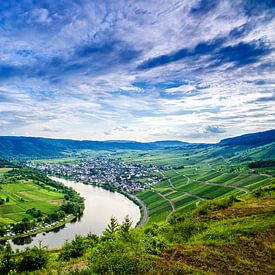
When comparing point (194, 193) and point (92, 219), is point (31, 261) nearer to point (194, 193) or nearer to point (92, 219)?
point (92, 219)

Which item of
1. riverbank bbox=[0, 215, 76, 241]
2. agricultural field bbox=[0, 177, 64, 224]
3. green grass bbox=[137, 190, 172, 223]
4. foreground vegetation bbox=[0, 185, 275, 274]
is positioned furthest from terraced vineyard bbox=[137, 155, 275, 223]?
foreground vegetation bbox=[0, 185, 275, 274]

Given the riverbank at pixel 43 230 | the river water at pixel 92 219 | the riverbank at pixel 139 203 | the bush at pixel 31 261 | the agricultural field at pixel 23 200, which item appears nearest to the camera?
the bush at pixel 31 261

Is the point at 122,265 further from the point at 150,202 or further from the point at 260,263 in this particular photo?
the point at 150,202

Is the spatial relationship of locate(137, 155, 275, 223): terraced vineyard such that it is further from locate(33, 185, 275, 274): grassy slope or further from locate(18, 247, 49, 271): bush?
locate(18, 247, 49, 271): bush

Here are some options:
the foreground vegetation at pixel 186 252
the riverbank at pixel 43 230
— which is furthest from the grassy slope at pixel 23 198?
the foreground vegetation at pixel 186 252

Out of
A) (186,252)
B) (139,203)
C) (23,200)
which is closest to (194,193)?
(139,203)

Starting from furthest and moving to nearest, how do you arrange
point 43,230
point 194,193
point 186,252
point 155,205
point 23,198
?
point 23,198, point 155,205, point 194,193, point 43,230, point 186,252

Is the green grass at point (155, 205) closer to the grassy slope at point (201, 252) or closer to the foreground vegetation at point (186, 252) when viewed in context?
the foreground vegetation at point (186, 252)

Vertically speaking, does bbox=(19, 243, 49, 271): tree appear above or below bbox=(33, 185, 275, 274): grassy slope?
below
